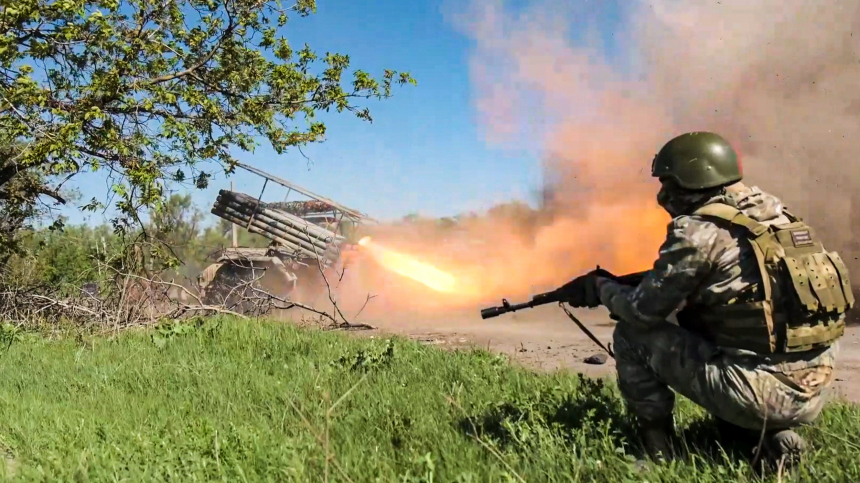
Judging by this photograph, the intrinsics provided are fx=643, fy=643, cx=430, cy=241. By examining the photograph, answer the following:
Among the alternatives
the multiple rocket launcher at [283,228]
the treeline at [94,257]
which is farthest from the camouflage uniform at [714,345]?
the multiple rocket launcher at [283,228]

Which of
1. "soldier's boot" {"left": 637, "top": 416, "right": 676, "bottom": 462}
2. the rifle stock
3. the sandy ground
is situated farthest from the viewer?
the sandy ground

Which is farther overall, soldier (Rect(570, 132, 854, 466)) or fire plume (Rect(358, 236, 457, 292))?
fire plume (Rect(358, 236, 457, 292))

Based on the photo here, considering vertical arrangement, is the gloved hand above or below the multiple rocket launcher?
below

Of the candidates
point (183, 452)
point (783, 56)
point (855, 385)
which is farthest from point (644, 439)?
point (783, 56)

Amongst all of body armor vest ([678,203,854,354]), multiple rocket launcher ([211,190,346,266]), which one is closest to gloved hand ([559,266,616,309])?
body armor vest ([678,203,854,354])

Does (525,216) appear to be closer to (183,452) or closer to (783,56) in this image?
(783,56)

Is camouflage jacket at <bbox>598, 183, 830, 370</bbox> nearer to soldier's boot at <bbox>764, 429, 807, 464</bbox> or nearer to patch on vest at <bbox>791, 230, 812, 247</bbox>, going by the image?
patch on vest at <bbox>791, 230, 812, 247</bbox>

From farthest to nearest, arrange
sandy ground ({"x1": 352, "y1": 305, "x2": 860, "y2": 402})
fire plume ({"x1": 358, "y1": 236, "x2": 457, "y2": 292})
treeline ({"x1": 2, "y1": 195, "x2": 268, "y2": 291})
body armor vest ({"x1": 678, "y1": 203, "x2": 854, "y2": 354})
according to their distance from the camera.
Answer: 1. fire plume ({"x1": 358, "y1": 236, "x2": 457, "y2": 292})
2. treeline ({"x1": 2, "y1": 195, "x2": 268, "y2": 291})
3. sandy ground ({"x1": 352, "y1": 305, "x2": 860, "y2": 402})
4. body armor vest ({"x1": 678, "y1": 203, "x2": 854, "y2": 354})

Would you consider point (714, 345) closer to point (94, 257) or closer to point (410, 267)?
point (94, 257)

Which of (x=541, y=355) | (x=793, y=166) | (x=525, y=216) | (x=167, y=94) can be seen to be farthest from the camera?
(x=525, y=216)

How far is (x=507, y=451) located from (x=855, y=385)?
13.2ft

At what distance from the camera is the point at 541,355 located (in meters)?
7.55

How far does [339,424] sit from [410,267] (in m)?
12.0

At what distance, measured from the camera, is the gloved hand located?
334 centimetres
